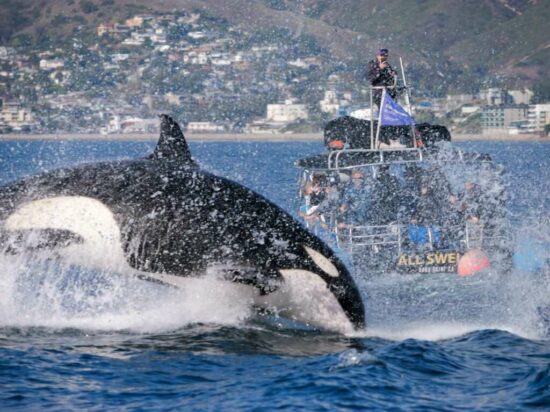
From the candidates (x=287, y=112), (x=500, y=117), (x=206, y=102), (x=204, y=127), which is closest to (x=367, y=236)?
(x=500, y=117)

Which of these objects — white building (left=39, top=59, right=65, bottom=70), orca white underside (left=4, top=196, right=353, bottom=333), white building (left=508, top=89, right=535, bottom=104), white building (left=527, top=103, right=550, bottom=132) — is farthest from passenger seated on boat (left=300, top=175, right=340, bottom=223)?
white building (left=39, top=59, right=65, bottom=70)

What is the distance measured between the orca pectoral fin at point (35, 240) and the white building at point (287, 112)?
14835cm

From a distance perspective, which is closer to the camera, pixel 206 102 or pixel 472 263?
pixel 472 263

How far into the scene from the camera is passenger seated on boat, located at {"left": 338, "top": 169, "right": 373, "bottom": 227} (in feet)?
72.5

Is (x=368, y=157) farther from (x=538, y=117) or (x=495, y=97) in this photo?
(x=495, y=97)

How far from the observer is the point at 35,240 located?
13766 millimetres

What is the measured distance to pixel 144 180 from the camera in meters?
13.8

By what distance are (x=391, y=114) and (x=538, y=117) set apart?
134 meters

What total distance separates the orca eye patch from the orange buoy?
8.54 meters

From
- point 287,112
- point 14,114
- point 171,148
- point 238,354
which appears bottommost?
point 238,354

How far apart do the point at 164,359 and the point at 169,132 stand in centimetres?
346

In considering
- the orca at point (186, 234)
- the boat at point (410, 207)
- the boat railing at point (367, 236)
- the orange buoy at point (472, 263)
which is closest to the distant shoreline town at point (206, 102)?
the boat at point (410, 207)

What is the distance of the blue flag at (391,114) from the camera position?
22.1 m

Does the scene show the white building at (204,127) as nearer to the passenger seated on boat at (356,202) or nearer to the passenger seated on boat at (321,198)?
the passenger seated on boat at (321,198)
